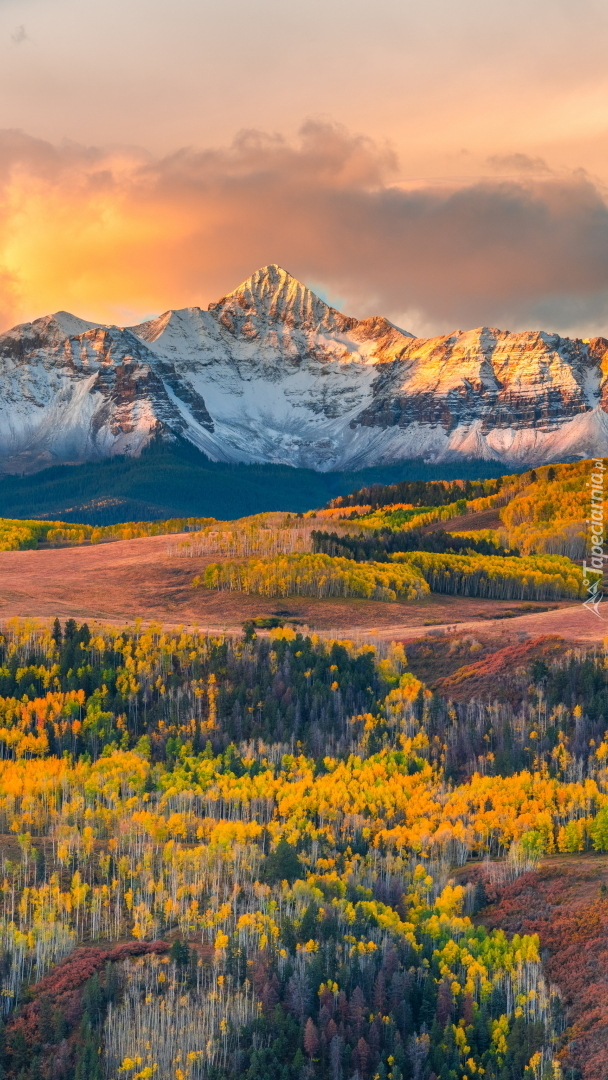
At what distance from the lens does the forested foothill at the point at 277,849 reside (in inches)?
2945

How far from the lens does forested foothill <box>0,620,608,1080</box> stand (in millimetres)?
74812

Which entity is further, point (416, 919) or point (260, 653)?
point (260, 653)

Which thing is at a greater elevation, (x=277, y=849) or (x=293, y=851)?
(x=293, y=851)

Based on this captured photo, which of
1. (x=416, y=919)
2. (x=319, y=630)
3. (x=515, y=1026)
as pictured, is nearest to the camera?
(x=515, y=1026)

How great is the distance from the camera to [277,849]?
325 ft

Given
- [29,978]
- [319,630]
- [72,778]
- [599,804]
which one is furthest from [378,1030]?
[319,630]

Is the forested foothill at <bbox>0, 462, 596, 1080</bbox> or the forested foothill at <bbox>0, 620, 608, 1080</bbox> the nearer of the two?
the forested foothill at <bbox>0, 462, 596, 1080</bbox>

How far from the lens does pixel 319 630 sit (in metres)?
182

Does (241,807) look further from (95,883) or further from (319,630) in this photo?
(319,630)

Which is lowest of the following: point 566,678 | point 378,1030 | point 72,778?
point 378,1030

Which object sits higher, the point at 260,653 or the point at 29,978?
the point at 260,653

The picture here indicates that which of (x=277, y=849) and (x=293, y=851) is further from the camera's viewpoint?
(x=277, y=849)

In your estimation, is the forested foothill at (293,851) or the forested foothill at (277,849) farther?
the forested foothill at (277,849)

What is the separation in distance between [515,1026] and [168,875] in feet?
103
